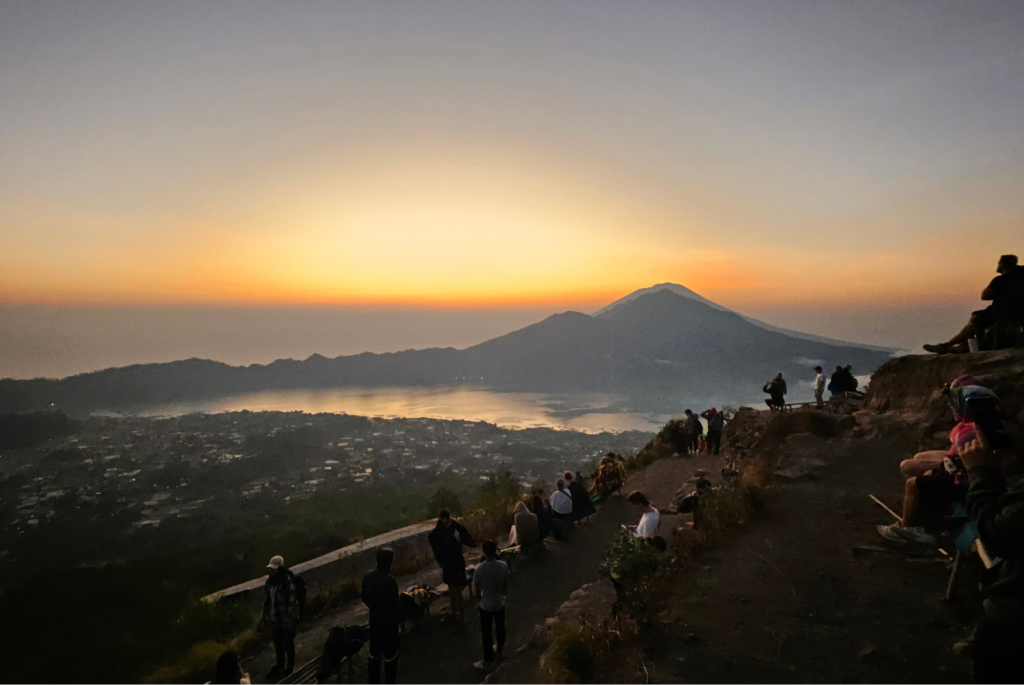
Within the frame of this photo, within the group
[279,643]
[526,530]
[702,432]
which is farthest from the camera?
[702,432]

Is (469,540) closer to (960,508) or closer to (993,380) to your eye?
(960,508)

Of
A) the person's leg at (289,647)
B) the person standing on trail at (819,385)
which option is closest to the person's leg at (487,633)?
the person's leg at (289,647)

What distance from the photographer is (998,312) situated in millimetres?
7719

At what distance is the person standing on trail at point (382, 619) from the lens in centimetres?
477

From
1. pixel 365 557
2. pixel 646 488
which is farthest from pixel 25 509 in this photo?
pixel 646 488

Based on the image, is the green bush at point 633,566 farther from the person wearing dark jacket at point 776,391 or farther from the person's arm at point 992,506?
the person wearing dark jacket at point 776,391

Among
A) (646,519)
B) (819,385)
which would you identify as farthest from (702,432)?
(646,519)

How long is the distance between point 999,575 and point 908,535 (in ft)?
12.1

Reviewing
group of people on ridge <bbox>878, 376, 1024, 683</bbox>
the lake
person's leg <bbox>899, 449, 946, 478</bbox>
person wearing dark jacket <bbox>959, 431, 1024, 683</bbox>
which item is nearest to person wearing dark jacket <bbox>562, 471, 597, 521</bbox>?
person's leg <bbox>899, 449, 946, 478</bbox>

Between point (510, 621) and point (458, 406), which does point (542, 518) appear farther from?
point (458, 406)

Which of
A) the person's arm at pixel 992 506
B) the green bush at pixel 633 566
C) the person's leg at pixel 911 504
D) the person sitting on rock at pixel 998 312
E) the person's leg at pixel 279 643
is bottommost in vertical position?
the person's leg at pixel 279 643

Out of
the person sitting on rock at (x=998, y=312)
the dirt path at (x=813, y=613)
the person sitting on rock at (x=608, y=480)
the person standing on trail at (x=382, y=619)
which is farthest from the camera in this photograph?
the person sitting on rock at (x=608, y=480)

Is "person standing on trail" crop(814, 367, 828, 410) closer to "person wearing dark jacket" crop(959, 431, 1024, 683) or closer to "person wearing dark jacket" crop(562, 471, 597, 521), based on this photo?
"person wearing dark jacket" crop(562, 471, 597, 521)

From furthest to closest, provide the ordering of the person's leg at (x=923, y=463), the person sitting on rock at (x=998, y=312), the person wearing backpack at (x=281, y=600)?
the person sitting on rock at (x=998, y=312) < the person wearing backpack at (x=281, y=600) < the person's leg at (x=923, y=463)
